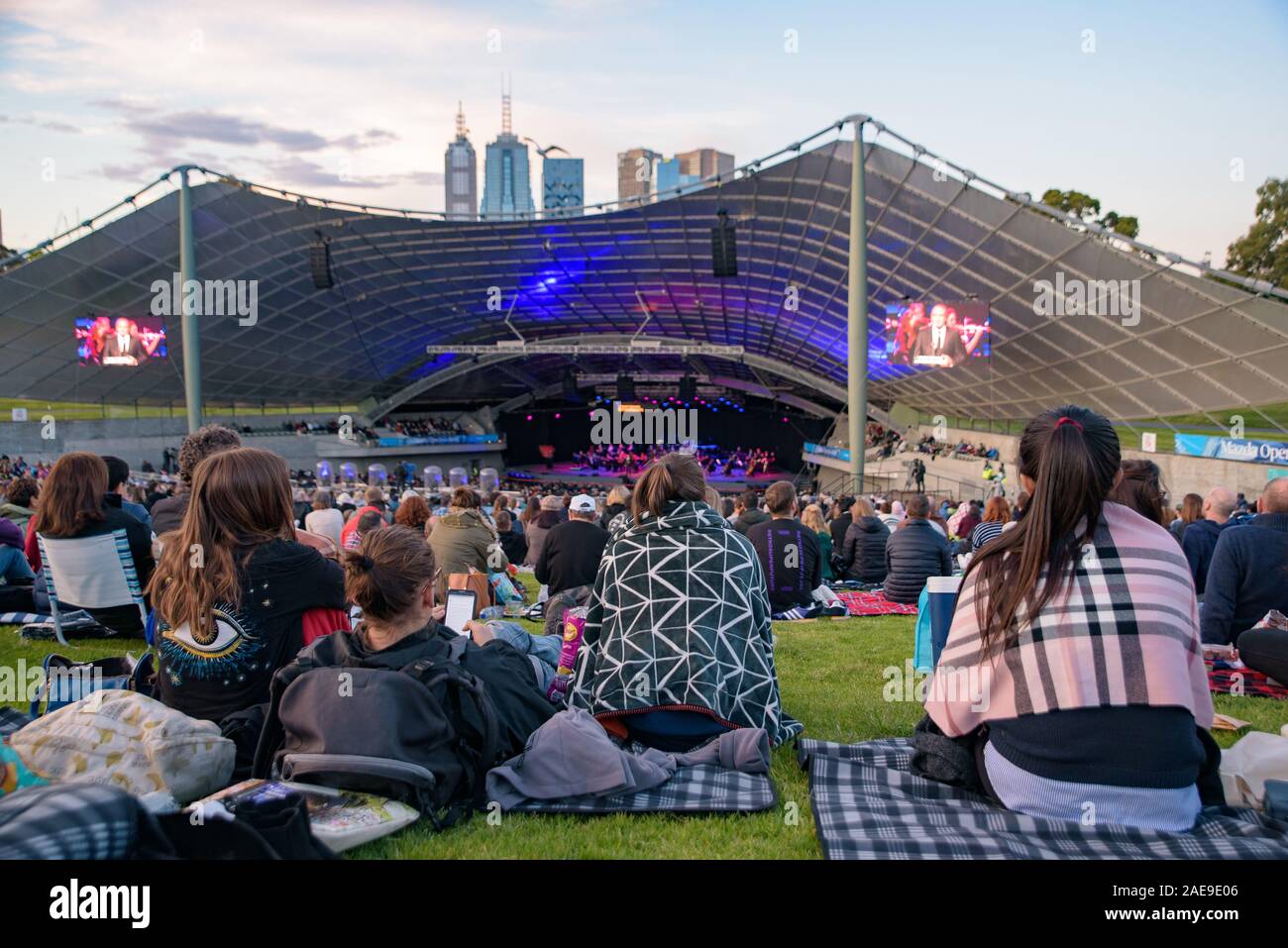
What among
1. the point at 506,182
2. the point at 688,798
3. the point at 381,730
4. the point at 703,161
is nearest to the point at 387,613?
the point at 381,730

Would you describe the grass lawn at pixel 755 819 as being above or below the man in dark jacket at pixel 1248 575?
below

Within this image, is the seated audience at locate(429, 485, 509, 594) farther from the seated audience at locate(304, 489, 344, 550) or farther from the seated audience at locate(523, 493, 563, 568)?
the seated audience at locate(304, 489, 344, 550)

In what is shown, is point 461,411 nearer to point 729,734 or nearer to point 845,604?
point 845,604

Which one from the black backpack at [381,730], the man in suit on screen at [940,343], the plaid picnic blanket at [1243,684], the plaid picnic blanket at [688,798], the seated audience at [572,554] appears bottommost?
the plaid picnic blanket at [688,798]

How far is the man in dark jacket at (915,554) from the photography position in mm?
7898

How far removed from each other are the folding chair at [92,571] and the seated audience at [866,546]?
7.00 meters

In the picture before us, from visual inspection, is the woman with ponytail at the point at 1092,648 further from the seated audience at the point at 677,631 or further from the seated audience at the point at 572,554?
the seated audience at the point at 572,554

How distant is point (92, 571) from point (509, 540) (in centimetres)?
490

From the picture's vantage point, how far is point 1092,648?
8.45ft

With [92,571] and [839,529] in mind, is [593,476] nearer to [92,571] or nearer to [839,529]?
[839,529]

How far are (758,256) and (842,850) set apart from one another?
2927cm

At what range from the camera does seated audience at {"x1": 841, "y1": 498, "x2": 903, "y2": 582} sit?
388 inches

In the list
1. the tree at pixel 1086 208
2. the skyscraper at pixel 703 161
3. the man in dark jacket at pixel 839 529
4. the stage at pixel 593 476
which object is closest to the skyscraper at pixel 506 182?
the skyscraper at pixel 703 161
